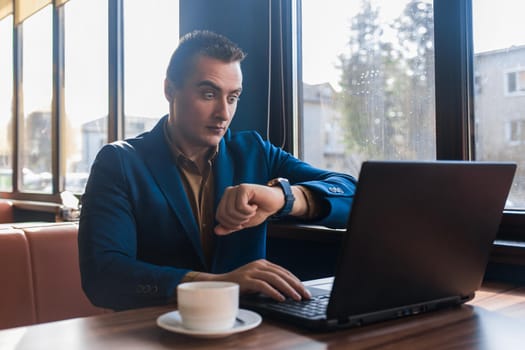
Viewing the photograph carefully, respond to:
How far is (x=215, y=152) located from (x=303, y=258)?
0.57 meters

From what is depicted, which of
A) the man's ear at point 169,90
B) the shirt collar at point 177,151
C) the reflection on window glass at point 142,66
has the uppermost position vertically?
the reflection on window glass at point 142,66

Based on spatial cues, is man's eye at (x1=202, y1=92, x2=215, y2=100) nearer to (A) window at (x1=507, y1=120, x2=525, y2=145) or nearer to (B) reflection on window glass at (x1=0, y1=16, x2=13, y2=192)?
(A) window at (x1=507, y1=120, x2=525, y2=145)

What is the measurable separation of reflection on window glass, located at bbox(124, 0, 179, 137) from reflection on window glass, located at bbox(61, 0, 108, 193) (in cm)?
23

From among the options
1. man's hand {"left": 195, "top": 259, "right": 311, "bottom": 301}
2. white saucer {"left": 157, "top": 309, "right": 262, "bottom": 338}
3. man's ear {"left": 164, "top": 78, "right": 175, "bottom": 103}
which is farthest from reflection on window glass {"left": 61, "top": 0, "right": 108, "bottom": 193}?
white saucer {"left": 157, "top": 309, "right": 262, "bottom": 338}

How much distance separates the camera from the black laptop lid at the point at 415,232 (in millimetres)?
792

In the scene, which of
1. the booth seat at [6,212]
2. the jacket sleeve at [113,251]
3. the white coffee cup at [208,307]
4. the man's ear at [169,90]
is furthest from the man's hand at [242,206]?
the booth seat at [6,212]

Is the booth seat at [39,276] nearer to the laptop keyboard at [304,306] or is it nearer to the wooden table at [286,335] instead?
the wooden table at [286,335]

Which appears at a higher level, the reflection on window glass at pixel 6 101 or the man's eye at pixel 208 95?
the reflection on window glass at pixel 6 101

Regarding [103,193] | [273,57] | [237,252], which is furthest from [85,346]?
[273,57]

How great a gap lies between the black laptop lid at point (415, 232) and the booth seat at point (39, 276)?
4.09 ft

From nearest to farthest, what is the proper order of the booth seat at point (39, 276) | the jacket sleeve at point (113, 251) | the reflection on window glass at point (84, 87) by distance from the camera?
the jacket sleeve at point (113, 251) → the booth seat at point (39, 276) → the reflection on window glass at point (84, 87)

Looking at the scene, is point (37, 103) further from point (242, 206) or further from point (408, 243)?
point (408, 243)

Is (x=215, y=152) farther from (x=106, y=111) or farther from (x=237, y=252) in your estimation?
(x=106, y=111)

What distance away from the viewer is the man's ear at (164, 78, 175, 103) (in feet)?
5.11
